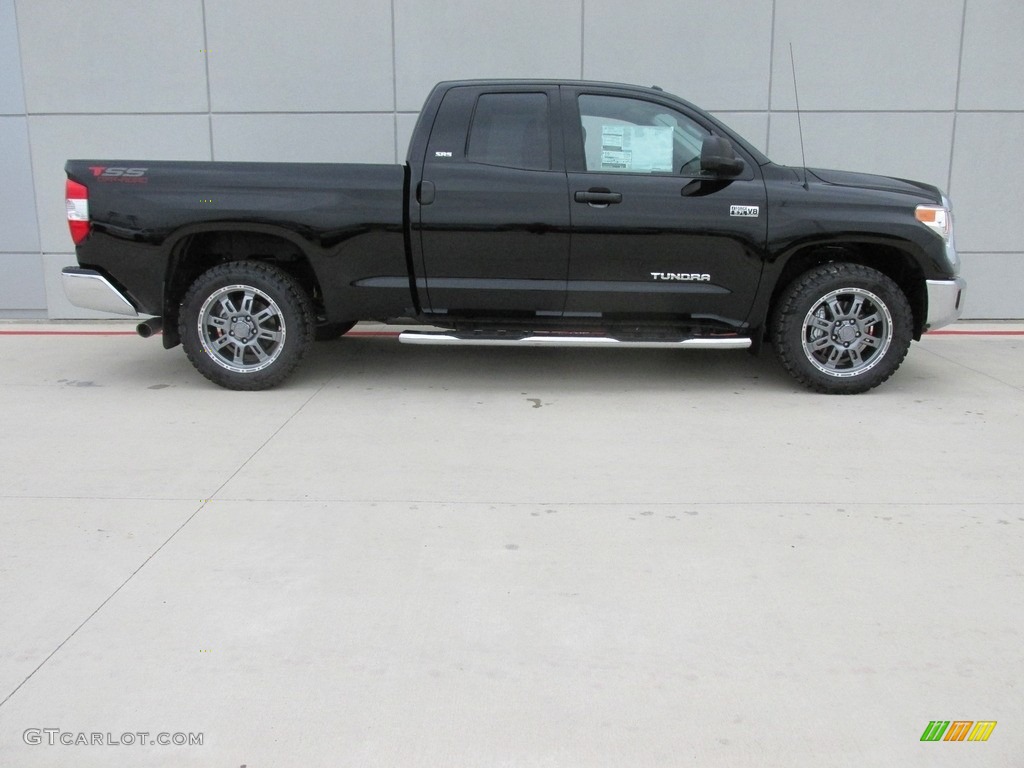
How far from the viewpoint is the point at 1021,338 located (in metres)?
8.15

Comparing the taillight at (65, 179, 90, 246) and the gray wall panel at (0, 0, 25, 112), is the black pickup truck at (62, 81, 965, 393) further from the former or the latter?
the gray wall panel at (0, 0, 25, 112)

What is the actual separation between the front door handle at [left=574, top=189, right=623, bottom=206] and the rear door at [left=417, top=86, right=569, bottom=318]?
0.32 feet

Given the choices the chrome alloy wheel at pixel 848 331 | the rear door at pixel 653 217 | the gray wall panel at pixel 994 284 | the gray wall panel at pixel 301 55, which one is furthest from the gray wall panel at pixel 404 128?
the gray wall panel at pixel 994 284

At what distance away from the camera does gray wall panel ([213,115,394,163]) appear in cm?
836

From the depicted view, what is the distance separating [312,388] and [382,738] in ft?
13.1

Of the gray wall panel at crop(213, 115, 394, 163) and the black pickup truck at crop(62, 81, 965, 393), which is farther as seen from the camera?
the gray wall panel at crop(213, 115, 394, 163)

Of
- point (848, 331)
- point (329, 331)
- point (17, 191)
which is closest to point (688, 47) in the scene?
point (848, 331)

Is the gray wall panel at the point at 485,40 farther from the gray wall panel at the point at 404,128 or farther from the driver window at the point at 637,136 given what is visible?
the driver window at the point at 637,136

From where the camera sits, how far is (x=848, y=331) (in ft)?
19.3

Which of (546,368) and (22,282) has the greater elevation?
(22,282)

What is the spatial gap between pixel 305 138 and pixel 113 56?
1.93 m

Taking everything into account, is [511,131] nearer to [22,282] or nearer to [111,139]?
[111,139]

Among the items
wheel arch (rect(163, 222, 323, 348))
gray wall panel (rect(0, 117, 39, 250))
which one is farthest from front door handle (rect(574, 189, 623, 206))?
gray wall panel (rect(0, 117, 39, 250))

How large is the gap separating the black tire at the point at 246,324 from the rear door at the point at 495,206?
95 cm
